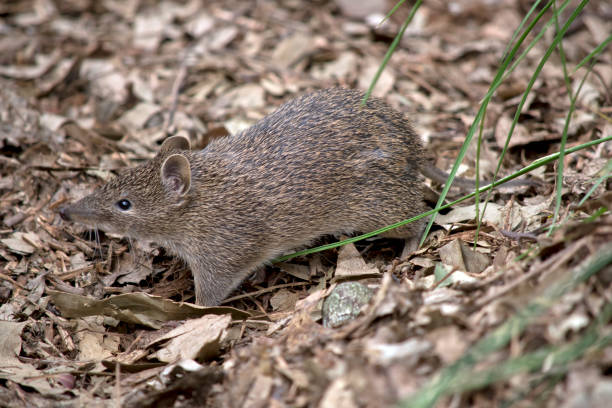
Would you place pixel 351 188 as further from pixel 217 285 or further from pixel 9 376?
pixel 9 376

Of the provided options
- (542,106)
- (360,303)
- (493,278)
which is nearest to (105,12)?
(542,106)

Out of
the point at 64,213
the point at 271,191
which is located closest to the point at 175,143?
the point at 271,191

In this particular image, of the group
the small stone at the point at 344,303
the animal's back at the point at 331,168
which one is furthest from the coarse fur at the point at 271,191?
the small stone at the point at 344,303

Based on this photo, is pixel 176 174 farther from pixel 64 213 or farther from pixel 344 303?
pixel 344 303

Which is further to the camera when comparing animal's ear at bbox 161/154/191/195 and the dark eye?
the dark eye

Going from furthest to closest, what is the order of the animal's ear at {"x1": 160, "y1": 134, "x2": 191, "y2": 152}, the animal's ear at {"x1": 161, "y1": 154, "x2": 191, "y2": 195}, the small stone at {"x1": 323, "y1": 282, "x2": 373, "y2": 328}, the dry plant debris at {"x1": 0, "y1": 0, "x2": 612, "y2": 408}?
the animal's ear at {"x1": 160, "y1": 134, "x2": 191, "y2": 152} < the animal's ear at {"x1": 161, "y1": 154, "x2": 191, "y2": 195} < the small stone at {"x1": 323, "y1": 282, "x2": 373, "y2": 328} < the dry plant debris at {"x1": 0, "y1": 0, "x2": 612, "y2": 408}

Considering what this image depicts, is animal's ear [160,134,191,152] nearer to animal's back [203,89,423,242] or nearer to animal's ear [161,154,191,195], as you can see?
animal's ear [161,154,191,195]

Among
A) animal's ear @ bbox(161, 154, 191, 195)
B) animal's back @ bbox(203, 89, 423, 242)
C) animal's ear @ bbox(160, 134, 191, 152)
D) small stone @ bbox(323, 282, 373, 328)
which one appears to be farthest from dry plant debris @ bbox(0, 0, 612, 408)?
animal's ear @ bbox(160, 134, 191, 152)

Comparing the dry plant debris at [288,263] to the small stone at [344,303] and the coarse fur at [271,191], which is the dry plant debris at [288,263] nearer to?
the small stone at [344,303]
